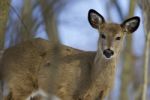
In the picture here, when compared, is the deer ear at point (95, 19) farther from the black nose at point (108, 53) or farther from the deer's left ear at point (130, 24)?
the black nose at point (108, 53)

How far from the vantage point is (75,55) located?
12.2 metres

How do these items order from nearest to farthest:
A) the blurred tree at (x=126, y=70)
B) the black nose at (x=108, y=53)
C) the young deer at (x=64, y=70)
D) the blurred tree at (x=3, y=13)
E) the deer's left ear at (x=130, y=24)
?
the blurred tree at (x=3, y=13), the black nose at (x=108, y=53), the young deer at (x=64, y=70), the deer's left ear at (x=130, y=24), the blurred tree at (x=126, y=70)

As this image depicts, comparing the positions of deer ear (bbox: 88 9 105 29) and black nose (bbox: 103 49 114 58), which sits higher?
deer ear (bbox: 88 9 105 29)

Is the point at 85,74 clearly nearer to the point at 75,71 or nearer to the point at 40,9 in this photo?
the point at 75,71

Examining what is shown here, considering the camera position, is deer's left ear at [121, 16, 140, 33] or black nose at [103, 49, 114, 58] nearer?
black nose at [103, 49, 114, 58]

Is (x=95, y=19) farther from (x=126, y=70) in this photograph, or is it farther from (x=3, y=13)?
(x=126, y=70)

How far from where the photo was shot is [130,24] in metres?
12.1

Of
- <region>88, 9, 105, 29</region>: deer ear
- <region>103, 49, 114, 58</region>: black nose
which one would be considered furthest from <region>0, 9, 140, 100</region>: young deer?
<region>103, 49, 114, 58</region>: black nose

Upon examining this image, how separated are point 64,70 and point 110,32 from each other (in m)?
1.08

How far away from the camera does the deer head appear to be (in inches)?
452

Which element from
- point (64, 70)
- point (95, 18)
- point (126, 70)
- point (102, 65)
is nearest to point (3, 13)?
point (64, 70)

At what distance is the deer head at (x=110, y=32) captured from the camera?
11484mm

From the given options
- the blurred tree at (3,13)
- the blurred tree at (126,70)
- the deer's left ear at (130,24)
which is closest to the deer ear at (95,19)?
the deer's left ear at (130,24)

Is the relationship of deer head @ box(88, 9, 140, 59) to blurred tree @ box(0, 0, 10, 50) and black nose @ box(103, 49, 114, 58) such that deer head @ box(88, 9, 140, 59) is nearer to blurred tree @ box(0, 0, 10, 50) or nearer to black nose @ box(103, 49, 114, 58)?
black nose @ box(103, 49, 114, 58)
